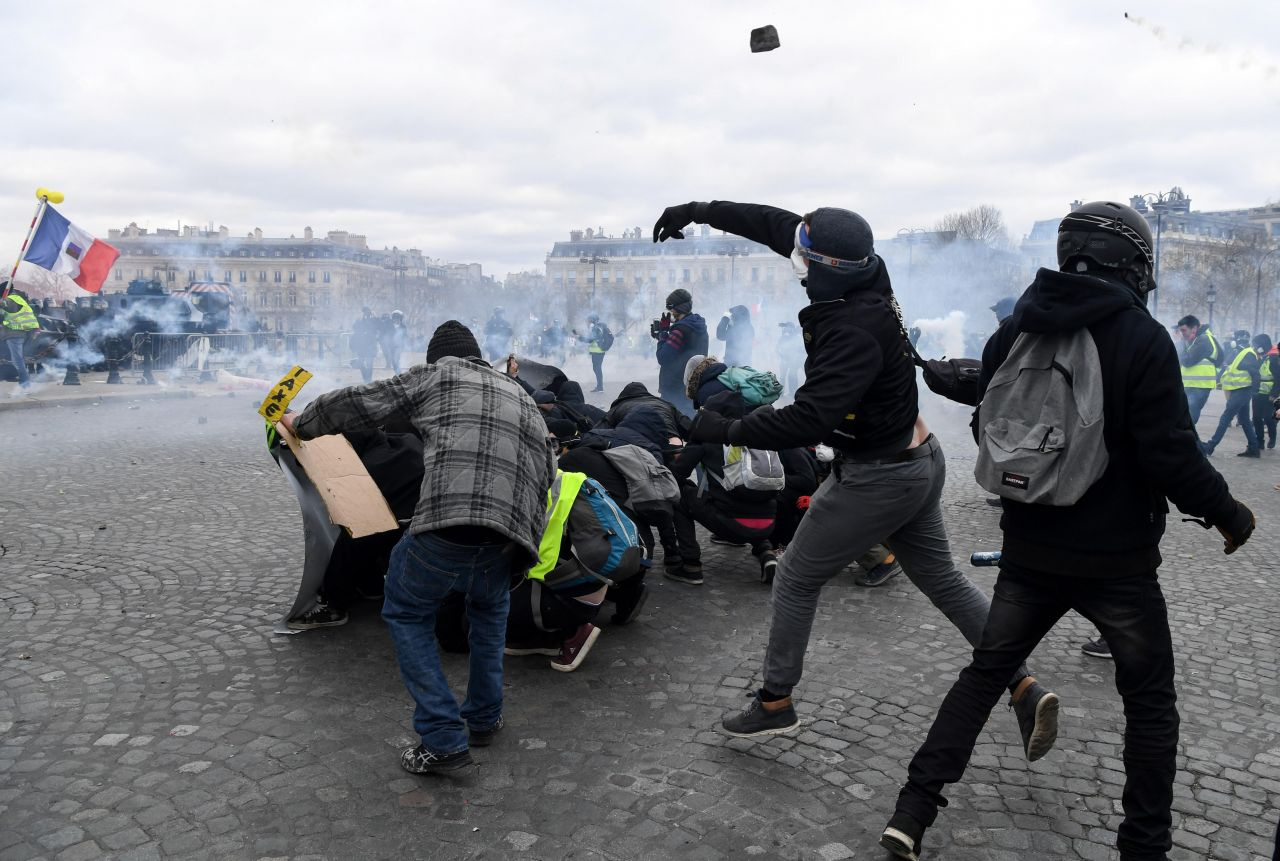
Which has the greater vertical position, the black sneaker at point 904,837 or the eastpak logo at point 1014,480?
the eastpak logo at point 1014,480

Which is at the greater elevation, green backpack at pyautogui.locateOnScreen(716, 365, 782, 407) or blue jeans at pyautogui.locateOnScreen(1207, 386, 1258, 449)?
green backpack at pyautogui.locateOnScreen(716, 365, 782, 407)

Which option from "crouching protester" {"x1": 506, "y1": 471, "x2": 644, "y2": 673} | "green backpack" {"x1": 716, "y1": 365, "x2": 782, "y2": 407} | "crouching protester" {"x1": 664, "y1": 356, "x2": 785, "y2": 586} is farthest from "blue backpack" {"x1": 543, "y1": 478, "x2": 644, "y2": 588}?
"crouching protester" {"x1": 664, "y1": 356, "x2": 785, "y2": 586}

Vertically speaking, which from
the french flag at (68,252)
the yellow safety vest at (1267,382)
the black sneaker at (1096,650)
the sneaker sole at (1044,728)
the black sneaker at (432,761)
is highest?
the french flag at (68,252)

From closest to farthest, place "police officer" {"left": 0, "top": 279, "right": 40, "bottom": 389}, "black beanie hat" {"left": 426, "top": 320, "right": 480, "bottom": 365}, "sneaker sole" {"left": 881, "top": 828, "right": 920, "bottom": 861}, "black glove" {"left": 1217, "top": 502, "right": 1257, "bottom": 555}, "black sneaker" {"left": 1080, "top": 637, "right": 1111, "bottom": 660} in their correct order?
1. "black glove" {"left": 1217, "top": 502, "right": 1257, "bottom": 555}
2. "sneaker sole" {"left": 881, "top": 828, "right": 920, "bottom": 861}
3. "black beanie hat" {"left": 426, "top": 320, "right": 480, "bottom": 365}
4. "black sneaker" {"left": 1080, "top": 637, "right": 1111, "bottom": 660}
5. "police officer" {"left": 0, "top": 279, "right": 40, "bottom": 389}

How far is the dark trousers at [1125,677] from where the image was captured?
260cm

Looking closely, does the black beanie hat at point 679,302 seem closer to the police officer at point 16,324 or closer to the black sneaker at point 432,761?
the black sneaker at point 432,761

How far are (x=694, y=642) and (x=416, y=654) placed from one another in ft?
5.70

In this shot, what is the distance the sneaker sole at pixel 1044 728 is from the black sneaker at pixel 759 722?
2.71 ft

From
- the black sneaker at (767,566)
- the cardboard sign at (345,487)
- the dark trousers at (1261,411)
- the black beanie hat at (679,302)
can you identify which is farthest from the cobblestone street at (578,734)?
the dark trousers at (1261,411)

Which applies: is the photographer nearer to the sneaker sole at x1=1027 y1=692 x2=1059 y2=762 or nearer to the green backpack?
the green backpack

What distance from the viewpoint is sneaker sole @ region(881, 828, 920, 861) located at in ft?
8.95

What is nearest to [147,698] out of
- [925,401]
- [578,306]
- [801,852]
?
[801,852]

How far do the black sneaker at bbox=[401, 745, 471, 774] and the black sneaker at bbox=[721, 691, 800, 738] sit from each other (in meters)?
0.94

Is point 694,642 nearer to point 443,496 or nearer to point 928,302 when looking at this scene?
point 443,496
